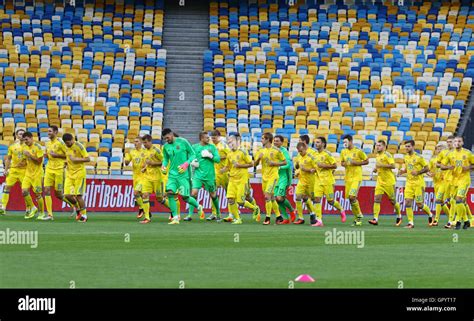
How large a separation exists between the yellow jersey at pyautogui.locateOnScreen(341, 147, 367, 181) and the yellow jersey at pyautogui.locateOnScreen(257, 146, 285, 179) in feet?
5.79

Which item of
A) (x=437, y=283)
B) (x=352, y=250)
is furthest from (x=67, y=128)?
(x=437, y=283)

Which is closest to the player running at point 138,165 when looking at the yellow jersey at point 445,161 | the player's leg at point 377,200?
the player's leg at point 377,200

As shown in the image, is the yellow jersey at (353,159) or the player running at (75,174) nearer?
the player running at (75,174)

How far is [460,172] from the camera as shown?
25.7 meters

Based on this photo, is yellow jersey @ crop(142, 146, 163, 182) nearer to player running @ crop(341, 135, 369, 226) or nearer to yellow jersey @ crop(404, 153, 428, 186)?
player running @ crop(341, 135, 369, 226)

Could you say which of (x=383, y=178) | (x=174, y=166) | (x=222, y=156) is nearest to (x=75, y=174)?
(x=174, y=166)

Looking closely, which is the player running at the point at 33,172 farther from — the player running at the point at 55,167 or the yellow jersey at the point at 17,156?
the player running at the point at 55,167

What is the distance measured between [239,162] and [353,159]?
289 centimetres

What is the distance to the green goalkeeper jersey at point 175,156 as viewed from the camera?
26234 mm

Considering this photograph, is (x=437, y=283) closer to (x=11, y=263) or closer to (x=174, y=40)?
(x=11, y=263)

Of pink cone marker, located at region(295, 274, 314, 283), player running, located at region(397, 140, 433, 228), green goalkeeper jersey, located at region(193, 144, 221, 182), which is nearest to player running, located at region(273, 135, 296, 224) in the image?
green goalkeeper jersey, located at region(193, 144, 221, 182)

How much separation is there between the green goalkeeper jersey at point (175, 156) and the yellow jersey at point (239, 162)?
1736 millimetres

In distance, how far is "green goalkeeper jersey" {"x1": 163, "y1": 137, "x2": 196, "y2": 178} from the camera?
26.2 m
